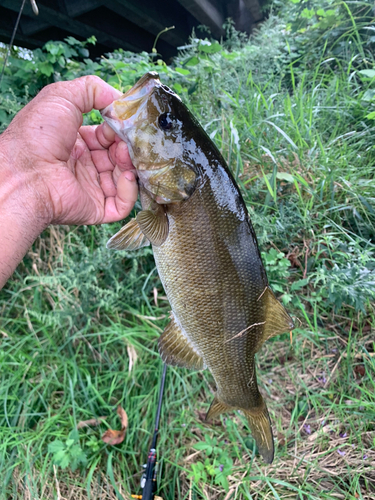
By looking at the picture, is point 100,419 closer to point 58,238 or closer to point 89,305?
point 89,305

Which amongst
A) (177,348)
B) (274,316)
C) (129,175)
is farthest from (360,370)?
(129,175)

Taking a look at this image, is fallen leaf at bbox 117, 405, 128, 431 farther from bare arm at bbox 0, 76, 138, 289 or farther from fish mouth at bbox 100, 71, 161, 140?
fish mouth at bbox 100, 71, 161, 140

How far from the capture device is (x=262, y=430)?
1550 millimetres

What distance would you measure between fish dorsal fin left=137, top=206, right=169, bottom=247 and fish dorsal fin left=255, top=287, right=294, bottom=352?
0.58m

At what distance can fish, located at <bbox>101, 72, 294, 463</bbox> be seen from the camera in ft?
4.31

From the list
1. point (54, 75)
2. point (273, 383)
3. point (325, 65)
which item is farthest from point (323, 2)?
point (273, 383)

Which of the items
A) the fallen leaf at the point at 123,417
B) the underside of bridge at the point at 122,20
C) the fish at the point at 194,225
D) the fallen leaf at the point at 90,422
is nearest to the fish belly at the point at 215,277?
the fish at the point at 194,225

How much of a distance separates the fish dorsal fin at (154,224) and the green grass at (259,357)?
1.05 metres

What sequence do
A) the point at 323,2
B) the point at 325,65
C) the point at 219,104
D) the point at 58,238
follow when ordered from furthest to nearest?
the point at 323,2 < the point at 325,65 < the point at 219,104 < the point at 58,238

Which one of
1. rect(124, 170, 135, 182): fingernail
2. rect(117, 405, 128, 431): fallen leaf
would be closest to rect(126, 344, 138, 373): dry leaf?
rect(117, 405, 128, 431): fallen leaf

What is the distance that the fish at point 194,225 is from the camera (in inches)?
51.8

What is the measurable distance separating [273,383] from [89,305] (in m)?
1.63

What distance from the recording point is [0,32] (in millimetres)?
3980

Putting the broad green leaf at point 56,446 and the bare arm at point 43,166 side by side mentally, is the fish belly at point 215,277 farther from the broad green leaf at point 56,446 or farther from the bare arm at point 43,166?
the broad green leaf at point 56,446
